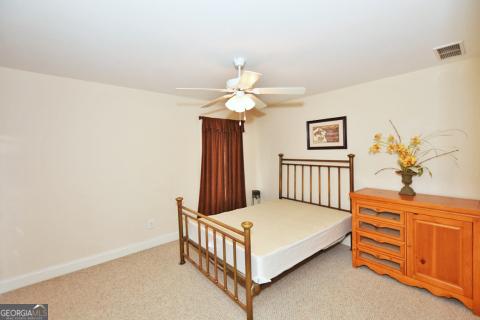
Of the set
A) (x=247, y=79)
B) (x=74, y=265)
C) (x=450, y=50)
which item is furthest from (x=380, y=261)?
(x=74, y=265)

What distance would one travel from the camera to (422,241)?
2047mm

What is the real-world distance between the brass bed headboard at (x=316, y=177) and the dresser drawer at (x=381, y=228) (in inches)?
24.5

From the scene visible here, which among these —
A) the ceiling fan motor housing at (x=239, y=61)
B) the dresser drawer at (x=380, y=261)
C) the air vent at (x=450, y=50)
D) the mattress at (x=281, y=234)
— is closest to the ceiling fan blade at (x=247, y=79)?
the ceiling fan motor housing at (x=239, y=61)

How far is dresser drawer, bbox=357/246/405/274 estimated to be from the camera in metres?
2.21

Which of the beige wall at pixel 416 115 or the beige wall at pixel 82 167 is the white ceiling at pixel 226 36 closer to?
the beige wall at pixel 416 115

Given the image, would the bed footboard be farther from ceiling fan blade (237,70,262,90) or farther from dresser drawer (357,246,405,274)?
dresser drawer (357,246,405,274)

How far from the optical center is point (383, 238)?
229 cm

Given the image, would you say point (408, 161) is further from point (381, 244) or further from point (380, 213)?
point (381, 244)

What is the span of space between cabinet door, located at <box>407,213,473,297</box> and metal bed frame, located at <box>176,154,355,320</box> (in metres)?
1.00

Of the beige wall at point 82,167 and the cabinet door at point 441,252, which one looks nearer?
the cabinet door at point 441,252

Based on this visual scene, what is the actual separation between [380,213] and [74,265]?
145 inches

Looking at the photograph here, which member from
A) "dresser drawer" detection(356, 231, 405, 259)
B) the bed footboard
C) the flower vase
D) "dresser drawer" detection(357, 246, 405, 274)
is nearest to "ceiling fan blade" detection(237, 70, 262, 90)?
the bed footboard

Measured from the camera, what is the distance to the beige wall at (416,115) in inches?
86.5

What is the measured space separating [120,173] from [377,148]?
3.46 m
